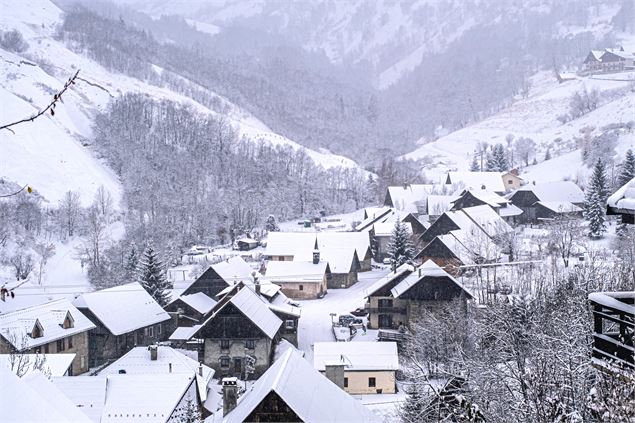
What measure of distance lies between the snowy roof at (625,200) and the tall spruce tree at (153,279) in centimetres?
4043

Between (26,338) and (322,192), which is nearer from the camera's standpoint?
(26,338)

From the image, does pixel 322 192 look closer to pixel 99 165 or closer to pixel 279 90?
pixel 99 165

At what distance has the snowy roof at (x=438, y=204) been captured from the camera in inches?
2594

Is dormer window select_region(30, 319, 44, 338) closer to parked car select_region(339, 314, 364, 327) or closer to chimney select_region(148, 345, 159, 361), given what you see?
chimney select_region(148, 345, 159, 361)

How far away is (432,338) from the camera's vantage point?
2909cm

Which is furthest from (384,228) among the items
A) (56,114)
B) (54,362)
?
(54,362)

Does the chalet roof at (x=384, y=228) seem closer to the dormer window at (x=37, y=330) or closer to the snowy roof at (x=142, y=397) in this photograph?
the dormer window at (x=37, y=330)

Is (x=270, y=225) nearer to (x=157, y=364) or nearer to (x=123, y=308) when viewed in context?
(x=123, y=308)

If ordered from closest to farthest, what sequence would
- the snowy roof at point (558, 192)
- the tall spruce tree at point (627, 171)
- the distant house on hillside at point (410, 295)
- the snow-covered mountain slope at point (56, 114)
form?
1. the distant house on hillside at point (410, 295)
2. the tall spruce tree at point (627, 171)
3. the snowy roof at point (558, 192)
4. the snow-covered mountain slope at point (56, 114)

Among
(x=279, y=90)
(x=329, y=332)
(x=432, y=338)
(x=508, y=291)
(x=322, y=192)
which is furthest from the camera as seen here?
(x=279, y=90)

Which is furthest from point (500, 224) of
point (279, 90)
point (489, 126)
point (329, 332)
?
point (279, 90)

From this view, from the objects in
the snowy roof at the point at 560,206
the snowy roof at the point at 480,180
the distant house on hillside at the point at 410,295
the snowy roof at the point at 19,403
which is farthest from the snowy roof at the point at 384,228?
the snowy roof at the point at 19,403

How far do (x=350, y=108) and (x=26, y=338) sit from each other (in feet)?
539

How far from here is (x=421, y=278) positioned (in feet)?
114
